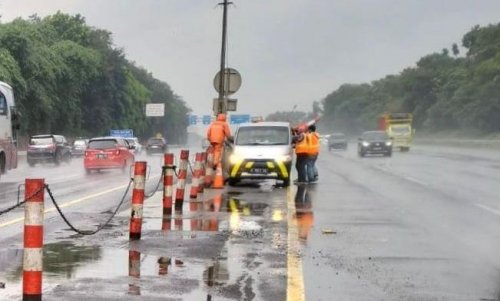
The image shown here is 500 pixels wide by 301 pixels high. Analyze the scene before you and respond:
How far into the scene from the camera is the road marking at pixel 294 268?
6.62m

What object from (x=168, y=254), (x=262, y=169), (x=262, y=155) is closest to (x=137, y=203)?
(x=168, y=254)

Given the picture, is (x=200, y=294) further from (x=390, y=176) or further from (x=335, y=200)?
(x=390, y=176)

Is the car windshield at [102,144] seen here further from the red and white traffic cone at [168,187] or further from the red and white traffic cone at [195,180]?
the red and white traffic cone at [168,187]

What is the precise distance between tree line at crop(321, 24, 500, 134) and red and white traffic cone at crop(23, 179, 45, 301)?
88767 millimetres

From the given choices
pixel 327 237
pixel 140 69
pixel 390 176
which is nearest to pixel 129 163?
pixel 390 176

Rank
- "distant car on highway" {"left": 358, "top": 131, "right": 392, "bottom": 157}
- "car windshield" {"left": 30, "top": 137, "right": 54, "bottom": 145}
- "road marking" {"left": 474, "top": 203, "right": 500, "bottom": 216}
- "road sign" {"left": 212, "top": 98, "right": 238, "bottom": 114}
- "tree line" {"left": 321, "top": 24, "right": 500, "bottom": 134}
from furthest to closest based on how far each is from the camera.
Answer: "tree line" {"left": 321, "top": 24, "right": 500, "bottom": 134} < "distant car on highway" {"left": 358, "top": 131, "right": 392, "bottom": 157} < "car windshield" {"left": 30, "top": 137, "right": 54, "bottom": 145} < "road sign" {"left": 212, "top": 98, "right": 238, "bottom": 114} < "road marking" {"left": 474, "top": 203, "right": 500, "bottom": 216}

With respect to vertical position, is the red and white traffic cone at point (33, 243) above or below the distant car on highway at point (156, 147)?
above

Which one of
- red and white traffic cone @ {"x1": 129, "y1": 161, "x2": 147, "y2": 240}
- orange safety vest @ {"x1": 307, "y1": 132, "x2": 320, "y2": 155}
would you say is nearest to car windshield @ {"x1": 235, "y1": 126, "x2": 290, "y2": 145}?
orange safety vest @ {"x1": 307, "y1": 132, "x2": 320, "y2": 155}

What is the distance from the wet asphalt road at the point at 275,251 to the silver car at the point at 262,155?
13.8 feet

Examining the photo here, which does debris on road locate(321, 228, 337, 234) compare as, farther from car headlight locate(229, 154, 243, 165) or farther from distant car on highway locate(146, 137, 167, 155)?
distant car on highway locate(146, 137, 167, 155)

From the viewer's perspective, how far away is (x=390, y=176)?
2539cm

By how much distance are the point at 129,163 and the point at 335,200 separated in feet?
59.6

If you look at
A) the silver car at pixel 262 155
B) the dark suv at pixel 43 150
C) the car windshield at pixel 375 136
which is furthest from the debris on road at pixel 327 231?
the car windshield at pixel 375 136

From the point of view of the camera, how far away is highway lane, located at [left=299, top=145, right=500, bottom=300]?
697cm
